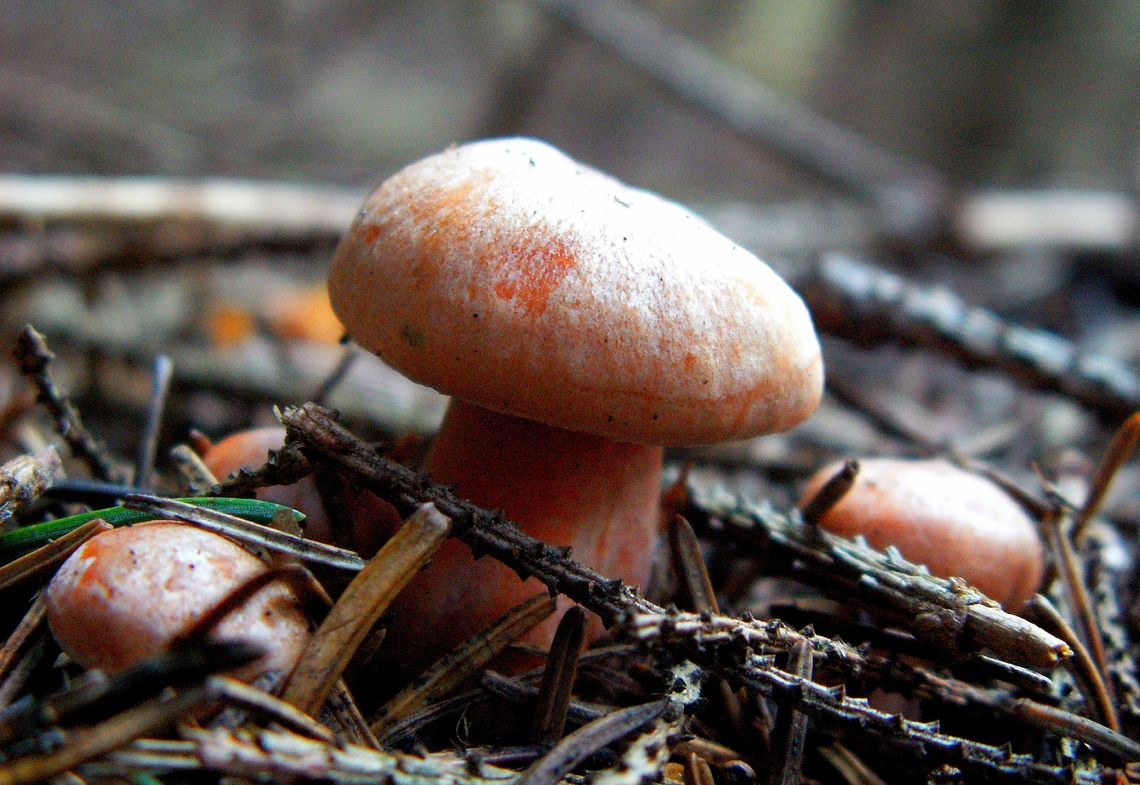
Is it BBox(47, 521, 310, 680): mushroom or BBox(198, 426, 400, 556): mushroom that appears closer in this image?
BBox(47, 521, 310, 680): mushroom

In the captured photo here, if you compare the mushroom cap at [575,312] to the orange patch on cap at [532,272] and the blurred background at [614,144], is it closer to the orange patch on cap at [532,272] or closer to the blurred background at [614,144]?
the orange patch on cap at [532,272]

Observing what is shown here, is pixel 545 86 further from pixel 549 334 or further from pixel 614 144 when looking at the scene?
pixel 549 334

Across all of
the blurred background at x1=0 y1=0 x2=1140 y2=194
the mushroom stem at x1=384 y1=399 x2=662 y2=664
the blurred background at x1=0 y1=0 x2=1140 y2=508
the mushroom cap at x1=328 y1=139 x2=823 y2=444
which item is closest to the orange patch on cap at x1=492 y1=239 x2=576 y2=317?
the mushroom cap at x1=328 y1=139 x2=823 y2=444

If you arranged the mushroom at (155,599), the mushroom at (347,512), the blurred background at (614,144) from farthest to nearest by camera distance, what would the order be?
the blurred background at (614,144) → the mushroom at (347,512) → the mushroom at (155,599)

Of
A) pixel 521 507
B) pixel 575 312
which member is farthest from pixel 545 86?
pixel 575 312

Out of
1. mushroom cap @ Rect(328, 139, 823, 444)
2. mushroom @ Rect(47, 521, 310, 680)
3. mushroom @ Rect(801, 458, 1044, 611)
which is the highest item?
mushroom cap @ Rect(328, 139, 823, 444)

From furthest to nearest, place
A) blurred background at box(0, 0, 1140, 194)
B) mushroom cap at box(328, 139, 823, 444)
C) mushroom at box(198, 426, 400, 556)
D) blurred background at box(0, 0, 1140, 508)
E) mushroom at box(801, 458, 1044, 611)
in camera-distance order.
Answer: blurred background at box(0, 0, 1140, 194)
blurred background at box(0, 0, 1140, 508)
mushroom at box(801, 458, 1044, 611)
mushroom at box(198, 426, 400, 556)
mushroom cap at box(328, 139, 823, 444)

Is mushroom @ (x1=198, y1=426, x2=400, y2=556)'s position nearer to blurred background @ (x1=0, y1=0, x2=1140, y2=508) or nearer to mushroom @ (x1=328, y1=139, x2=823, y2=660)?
mushroom @ (x1=328, y1=139, x2=823, y2=660)

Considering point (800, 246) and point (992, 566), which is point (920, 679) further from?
point (800, 246)

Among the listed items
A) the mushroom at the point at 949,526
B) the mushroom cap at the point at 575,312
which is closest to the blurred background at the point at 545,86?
the mushroom at the point at 949,526
